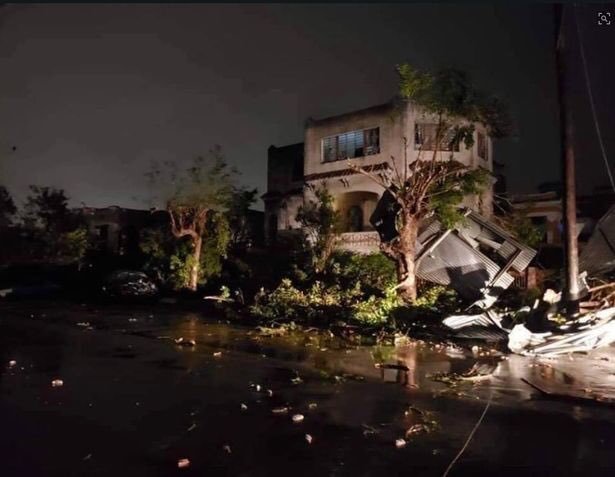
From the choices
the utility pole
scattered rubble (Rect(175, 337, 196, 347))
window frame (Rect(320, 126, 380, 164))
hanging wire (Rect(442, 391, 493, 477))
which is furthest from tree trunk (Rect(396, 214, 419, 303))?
window frame (Rect(320, 126, 380, 164))

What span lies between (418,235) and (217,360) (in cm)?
818

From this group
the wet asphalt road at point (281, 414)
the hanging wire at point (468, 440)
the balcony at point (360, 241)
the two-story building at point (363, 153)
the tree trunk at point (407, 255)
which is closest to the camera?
the hanging wire at point (468, 440)

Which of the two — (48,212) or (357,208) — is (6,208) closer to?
(48,212)

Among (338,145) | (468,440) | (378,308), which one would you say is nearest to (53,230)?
(338,145)

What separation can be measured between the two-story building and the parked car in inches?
322

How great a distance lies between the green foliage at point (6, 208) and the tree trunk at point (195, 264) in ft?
52.9

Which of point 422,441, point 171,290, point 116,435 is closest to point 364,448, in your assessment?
point 422,441

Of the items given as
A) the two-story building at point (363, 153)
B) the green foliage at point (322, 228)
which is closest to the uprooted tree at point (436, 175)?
the green foliage at point (322, 228)

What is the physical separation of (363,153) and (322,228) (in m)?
5.72

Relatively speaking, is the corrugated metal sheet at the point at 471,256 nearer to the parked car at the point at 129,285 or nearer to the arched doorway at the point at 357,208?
the arched doorway at the point at 357,208

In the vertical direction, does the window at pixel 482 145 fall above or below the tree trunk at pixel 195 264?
above

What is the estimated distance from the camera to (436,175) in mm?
13680

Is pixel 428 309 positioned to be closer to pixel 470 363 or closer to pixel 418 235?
pixel 418 235

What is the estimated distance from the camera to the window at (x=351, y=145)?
24031 millimetres
